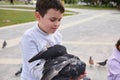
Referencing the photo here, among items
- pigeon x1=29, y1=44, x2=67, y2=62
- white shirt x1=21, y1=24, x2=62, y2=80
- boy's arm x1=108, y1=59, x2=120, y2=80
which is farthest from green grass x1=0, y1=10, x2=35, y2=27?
pigeon x1=29, y1=44, x2=67, y2=62

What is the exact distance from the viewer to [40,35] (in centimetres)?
227

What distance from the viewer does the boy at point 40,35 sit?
2.06 metres

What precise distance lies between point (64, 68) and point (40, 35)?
1.84ft

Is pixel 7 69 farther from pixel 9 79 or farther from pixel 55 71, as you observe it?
pixel 55 71

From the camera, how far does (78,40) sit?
13062 mm

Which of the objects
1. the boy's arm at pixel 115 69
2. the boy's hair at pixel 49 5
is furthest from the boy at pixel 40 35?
the boy's arm at pixel 115 69

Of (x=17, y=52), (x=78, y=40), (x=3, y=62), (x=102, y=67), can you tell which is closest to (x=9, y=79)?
(x=3, y=62)

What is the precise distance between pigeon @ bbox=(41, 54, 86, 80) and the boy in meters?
0.10

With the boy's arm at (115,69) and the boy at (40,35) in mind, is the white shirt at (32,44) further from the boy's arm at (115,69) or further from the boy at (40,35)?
the boy's arm at (115,69)

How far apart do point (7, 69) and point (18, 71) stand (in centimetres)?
64

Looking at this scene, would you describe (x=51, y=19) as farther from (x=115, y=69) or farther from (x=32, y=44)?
(x=115, y=69)

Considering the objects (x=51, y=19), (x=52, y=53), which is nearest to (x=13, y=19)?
→ (x=51, y=19)

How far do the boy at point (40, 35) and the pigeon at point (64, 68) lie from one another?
0.34 ft

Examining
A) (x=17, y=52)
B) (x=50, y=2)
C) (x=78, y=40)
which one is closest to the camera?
(x=50, y=2)
